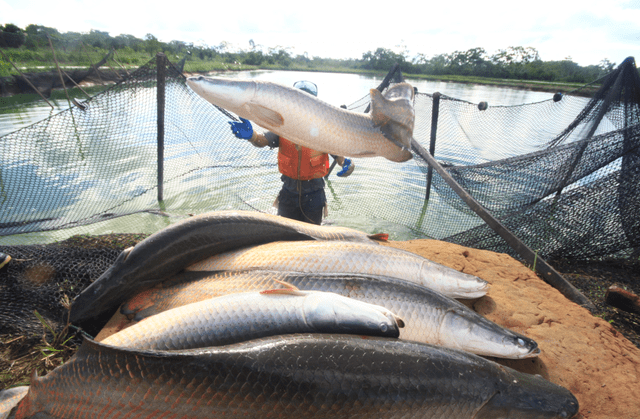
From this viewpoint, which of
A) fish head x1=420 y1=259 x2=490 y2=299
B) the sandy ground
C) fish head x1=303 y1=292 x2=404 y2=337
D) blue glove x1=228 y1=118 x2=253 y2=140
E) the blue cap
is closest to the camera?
fish head x1=303 y1=292 x2=404 y2=337

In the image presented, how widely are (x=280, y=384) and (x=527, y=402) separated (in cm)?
125

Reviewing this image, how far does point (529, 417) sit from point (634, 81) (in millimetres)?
7165

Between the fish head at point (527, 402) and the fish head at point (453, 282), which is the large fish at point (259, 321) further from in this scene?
the fish head at point (453, 282)

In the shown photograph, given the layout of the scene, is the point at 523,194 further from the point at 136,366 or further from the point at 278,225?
the point at 136,366

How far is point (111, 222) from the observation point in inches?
252

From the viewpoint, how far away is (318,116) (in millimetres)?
2977

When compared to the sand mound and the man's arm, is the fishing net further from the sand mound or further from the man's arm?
the sand mound

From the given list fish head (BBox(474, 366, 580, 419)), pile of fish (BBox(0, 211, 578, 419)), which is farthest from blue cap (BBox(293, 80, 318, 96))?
fish head (BBox(474, 366, 580, 419))

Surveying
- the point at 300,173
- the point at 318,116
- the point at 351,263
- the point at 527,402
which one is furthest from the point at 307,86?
the point at 527,402

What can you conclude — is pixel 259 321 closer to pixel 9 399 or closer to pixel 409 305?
pixel 409 305

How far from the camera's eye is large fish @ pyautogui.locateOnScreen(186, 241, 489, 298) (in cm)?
246

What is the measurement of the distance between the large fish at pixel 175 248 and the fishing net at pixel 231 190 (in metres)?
0.57

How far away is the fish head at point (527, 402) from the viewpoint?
1.57 m

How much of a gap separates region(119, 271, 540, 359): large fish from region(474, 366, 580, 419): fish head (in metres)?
0.29
